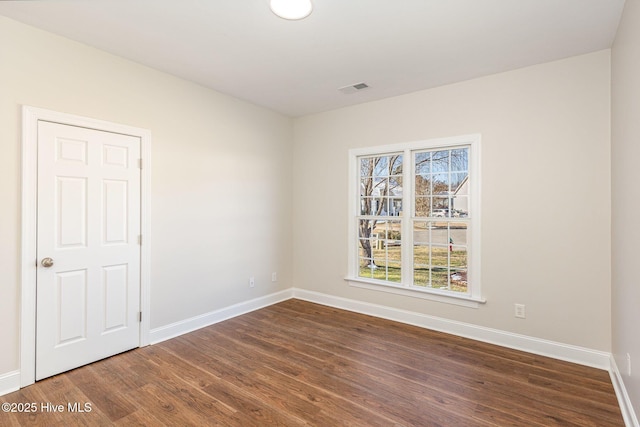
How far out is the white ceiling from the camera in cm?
219

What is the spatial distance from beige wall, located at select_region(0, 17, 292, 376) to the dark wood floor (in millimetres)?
542

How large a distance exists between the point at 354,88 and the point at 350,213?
1.59 m

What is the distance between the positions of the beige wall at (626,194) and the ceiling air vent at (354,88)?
2119 mm

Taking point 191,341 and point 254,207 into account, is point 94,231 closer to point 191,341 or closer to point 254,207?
point 191,341

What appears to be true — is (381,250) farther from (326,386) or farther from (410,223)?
(326,386)

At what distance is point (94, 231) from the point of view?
2.79 meters

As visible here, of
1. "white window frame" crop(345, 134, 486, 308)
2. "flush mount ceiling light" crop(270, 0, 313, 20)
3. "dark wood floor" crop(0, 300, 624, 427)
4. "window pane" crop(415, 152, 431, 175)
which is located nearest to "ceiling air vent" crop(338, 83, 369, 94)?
"white window frame" crop(345, 134, 486, 308)

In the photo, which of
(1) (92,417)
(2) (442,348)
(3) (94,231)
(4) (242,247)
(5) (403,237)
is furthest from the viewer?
(4) (242,247)

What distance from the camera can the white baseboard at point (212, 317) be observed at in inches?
128

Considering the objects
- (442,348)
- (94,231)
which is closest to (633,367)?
(442,348)

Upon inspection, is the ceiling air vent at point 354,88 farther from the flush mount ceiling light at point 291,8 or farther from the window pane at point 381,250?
the window pane at point 381,250

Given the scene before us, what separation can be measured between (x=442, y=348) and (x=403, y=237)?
1303 mm

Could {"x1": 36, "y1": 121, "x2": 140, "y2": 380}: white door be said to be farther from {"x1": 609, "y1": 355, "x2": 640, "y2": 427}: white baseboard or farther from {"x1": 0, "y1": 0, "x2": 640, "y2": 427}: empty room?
{"x1": 609, "y1": 355, "x2": 640, "y2": 427}: white baseboard

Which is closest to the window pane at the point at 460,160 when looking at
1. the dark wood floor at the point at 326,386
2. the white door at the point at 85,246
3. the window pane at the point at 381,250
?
the window pane at the point at 381,250
